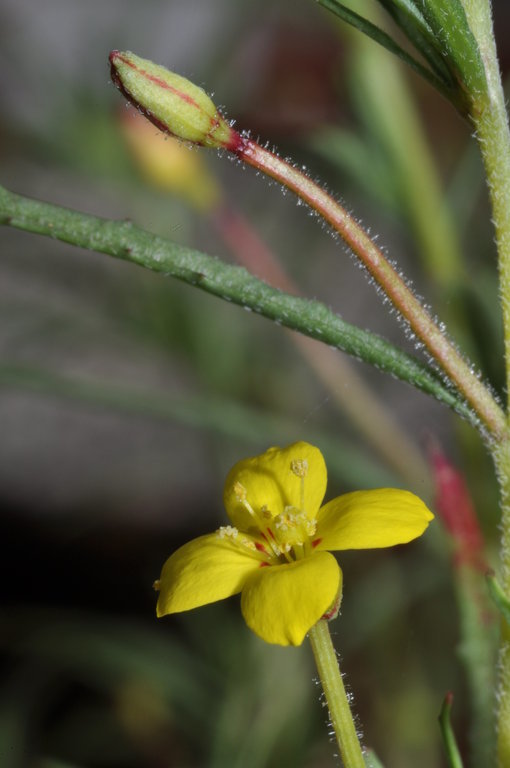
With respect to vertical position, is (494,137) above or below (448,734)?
above

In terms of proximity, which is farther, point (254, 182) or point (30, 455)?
point (254, 182)

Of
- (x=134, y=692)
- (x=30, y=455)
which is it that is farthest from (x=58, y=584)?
(x=30, y=455)

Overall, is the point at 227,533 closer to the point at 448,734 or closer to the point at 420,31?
the point at 448,734

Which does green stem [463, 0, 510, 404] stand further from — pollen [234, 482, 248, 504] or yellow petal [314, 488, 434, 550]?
pollen [234, 482, 248, 504]

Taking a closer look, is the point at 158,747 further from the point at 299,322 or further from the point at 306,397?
the point at 299,322

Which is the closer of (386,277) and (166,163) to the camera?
(386,277)

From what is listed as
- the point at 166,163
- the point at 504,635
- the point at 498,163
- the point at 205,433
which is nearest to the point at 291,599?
the point at 504,635

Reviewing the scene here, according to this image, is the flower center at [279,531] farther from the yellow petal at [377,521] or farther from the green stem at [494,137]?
the green stem at [494,137]
